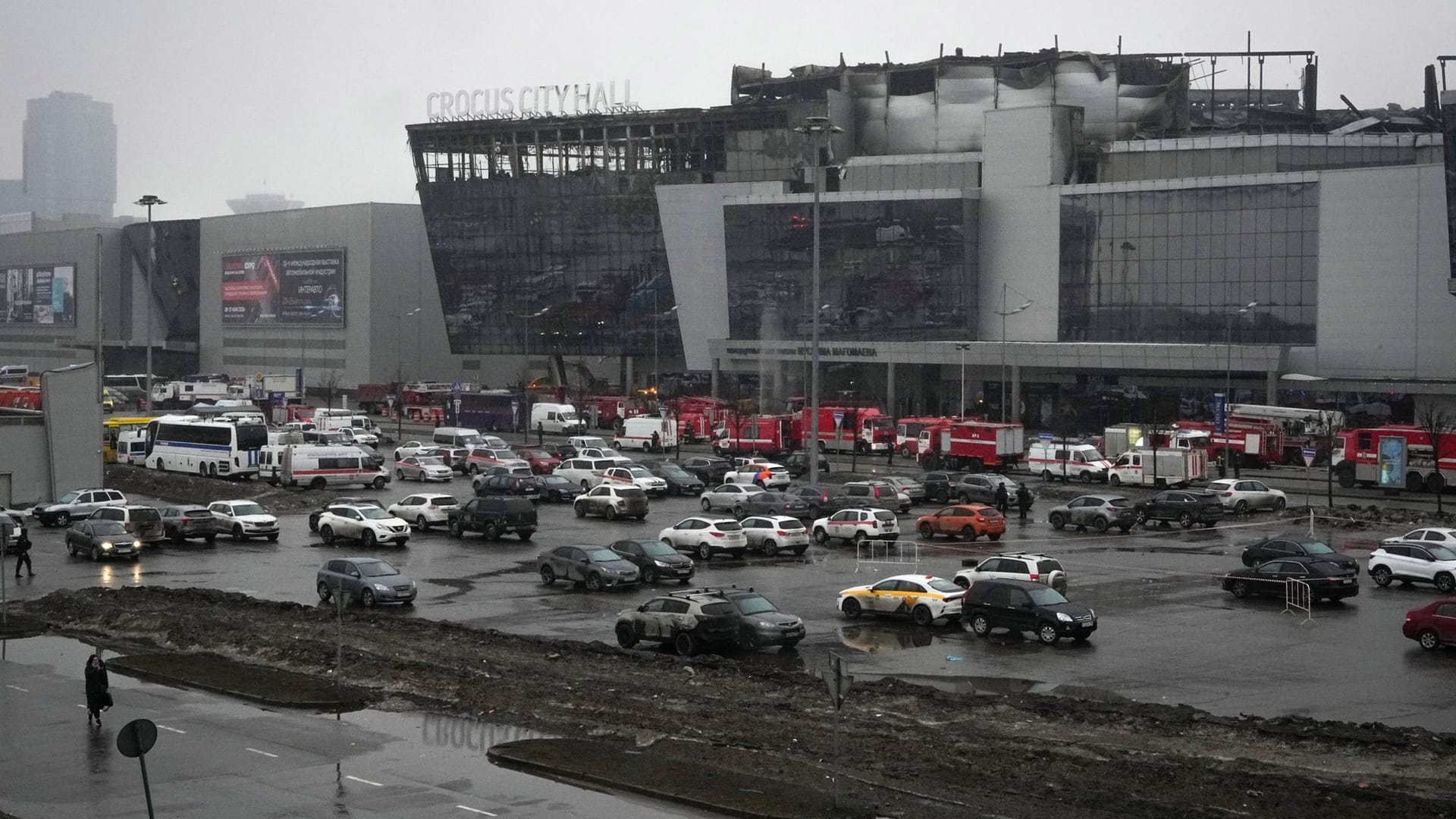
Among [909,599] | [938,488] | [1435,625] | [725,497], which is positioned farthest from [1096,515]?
[1435,625]

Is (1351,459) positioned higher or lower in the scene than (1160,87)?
lower

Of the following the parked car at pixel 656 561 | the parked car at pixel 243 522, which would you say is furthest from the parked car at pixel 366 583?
the parked car at pixel 243 522

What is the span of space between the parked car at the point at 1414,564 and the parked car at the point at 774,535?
15568 millimetres

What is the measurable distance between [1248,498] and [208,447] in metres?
45.0

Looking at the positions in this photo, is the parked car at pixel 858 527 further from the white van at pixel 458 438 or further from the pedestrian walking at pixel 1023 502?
the white van at pixel 458 438

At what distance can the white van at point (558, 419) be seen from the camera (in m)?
96.2

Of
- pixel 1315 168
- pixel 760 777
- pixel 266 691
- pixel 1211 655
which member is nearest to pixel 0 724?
pixel 266 691

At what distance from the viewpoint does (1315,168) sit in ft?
344

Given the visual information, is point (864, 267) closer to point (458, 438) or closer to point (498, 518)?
point (458, 438)

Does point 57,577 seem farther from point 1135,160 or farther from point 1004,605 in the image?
point 1135,160

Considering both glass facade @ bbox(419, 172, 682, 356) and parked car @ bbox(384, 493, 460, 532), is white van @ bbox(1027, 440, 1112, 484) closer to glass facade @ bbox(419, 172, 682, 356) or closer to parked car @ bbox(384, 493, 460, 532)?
parked car @ bbox(384, 493, 460, 532)

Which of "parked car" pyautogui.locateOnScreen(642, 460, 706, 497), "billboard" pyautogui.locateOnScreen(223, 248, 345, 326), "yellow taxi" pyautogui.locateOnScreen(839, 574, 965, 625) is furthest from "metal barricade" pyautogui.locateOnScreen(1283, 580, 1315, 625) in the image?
"billboard" pyautogui.locateOnScreen(223, 248, 345, 326)

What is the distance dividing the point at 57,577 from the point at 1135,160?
8787cm

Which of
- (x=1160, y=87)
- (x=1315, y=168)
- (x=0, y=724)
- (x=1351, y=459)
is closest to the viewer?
(x=0, y=724)
